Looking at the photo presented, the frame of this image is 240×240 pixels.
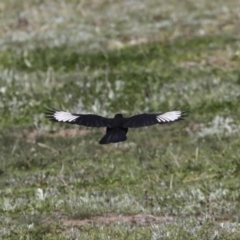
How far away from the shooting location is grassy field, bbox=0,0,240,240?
1505cm

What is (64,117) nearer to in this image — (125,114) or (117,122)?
(117,122)

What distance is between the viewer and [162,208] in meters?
15.5

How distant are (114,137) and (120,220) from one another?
2.70 metres

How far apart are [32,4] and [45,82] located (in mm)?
12055

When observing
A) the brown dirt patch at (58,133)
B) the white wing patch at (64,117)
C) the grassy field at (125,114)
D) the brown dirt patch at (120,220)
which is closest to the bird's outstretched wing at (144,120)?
the white wing patch at (64,117)

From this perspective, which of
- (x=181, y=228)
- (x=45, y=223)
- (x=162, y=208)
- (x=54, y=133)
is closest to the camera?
(x=181, y=228)

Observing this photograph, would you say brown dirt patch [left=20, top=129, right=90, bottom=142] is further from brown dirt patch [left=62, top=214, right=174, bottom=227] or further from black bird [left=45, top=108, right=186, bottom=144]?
black bird [left=45, top=108, right=186, bottom=144]

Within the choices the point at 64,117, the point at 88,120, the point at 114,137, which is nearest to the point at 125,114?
the point at 64,117

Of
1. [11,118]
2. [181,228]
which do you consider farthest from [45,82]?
[181,228]

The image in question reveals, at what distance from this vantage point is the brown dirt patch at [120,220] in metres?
14.5

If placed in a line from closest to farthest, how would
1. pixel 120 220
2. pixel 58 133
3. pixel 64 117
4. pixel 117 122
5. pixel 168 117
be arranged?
pixel 117 122, pixel 168 117, pixel 64 117, pixel 120 220, pixel 58 133

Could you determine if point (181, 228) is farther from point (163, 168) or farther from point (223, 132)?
point (223, 132)

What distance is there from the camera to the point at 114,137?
12.6m

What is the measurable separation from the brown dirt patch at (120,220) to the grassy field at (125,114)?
0.02 meters
